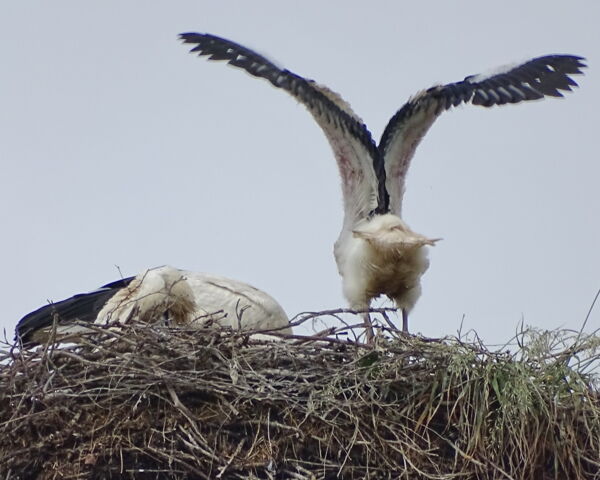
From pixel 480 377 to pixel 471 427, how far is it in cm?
22

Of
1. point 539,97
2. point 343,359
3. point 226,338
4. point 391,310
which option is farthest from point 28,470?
point 539,97

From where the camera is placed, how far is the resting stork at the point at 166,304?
25.3 ft

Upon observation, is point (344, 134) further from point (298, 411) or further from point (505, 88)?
point (298, 411)

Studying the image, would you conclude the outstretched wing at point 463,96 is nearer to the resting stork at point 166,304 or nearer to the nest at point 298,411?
the resting stork at point 166,304

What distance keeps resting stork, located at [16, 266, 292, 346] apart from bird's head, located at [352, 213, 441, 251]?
0.64m

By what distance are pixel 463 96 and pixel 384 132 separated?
49 cm

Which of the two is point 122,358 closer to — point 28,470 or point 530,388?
point 28,470

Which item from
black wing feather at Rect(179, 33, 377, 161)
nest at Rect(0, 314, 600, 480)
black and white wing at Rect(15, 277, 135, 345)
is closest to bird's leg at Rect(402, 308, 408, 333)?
black wing feather at Rect(179, 33, 377, 161)

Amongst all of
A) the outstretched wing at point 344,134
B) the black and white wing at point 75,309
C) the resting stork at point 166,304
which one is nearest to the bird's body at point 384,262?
the outstretched wing at point 344,134

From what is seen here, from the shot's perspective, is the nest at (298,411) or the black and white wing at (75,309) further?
the black and white wing at (75,309)

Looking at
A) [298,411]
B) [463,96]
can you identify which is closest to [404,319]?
[463,96]

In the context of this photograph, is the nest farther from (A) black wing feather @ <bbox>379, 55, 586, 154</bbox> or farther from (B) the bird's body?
(A) black wing feather @ <bbox>379, 55, 586, 154</bbox>

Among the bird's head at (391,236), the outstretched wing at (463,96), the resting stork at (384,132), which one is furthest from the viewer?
the outstretched wing at (463,96)

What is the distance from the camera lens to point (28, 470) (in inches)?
240
